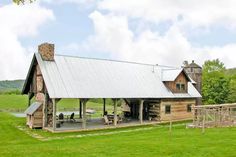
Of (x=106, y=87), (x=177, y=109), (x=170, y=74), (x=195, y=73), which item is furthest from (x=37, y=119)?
(x=195, y=73)

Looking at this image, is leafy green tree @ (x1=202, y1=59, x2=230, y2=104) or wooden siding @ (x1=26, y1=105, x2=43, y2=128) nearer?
wooden siding @ (x1=26, y1=105, x2=43, y2=128)

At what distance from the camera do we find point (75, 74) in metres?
29.8

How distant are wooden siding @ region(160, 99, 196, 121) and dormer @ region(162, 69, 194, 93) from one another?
1.21 metres

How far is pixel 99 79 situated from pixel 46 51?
541 centimetres

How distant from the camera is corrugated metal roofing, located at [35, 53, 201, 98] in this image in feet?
90.7

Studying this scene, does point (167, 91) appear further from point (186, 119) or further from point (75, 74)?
point (75, 74)

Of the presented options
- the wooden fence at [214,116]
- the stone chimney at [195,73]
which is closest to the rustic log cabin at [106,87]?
the stone chimney at [195,73]

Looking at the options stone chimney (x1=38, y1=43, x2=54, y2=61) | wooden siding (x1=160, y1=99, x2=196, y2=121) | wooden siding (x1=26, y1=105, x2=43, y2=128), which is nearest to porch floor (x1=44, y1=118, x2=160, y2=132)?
wooden siding (x1=26, y1=105, x2=43, y2=128)

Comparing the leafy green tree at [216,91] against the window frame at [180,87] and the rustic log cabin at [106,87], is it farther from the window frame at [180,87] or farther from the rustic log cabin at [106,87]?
the window frame at [180,87]

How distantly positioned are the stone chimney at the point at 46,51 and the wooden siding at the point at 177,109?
1239 centimetres

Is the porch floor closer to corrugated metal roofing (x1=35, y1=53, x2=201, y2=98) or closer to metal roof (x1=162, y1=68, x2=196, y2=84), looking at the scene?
corrugated metal roofing (x1=35, y1=53, x2=201, y2=98)

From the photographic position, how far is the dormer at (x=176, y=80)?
36.1m

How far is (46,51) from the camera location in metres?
29.2

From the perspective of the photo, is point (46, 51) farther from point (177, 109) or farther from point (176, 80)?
point (177, 109)
